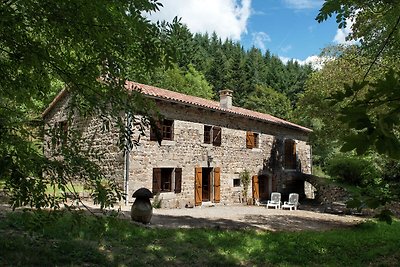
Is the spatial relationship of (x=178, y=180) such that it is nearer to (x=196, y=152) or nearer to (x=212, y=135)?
(x=196, y=152)

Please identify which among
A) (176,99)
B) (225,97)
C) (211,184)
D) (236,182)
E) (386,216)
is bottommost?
(386,216)

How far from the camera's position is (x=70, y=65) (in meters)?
4.87

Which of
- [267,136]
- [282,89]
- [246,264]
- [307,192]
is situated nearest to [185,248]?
[246,264]

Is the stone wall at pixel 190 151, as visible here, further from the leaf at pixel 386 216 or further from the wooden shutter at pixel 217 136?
the leaf at pixel 386 216

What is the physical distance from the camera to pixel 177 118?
52.5 feet

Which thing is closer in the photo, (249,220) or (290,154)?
(249,220)

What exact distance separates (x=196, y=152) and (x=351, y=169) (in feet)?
31.1

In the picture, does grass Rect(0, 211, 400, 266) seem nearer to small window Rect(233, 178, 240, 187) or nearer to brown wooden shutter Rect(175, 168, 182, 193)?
brown wooden shutter Rect(175, 168, 182, 193)

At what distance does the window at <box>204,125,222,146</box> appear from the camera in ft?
57.9

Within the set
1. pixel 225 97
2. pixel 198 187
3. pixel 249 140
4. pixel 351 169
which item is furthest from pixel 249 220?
pixel 351 169

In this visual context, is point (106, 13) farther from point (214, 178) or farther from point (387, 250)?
point (214, 178)

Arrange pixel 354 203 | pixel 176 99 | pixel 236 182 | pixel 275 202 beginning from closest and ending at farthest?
pixel 354 203 < pixel 176 99 < pixel 275 202 < pixel 236 182

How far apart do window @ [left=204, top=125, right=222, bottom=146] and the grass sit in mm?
7428

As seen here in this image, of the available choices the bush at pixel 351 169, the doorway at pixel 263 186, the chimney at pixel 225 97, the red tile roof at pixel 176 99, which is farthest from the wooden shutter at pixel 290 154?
the chimney at pixel 225 97
